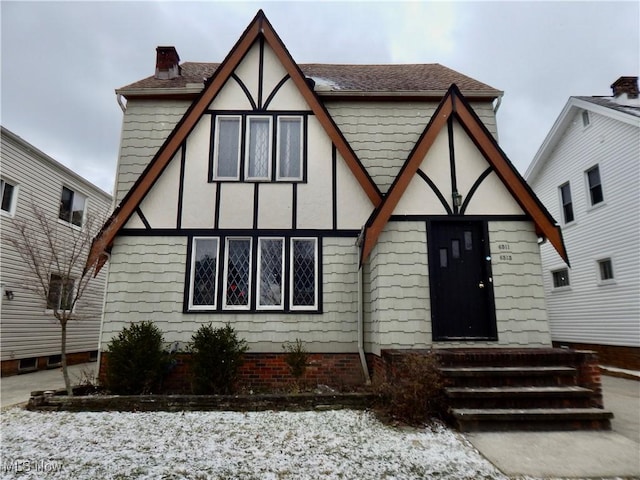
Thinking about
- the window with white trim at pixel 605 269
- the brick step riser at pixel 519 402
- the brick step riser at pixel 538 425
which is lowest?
the brick step riser at pixel 538 425

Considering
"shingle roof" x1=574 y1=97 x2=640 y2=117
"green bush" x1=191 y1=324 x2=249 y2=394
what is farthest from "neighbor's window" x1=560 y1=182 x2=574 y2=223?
"green bush" x1=191 y1=324 x2=249 y2=394

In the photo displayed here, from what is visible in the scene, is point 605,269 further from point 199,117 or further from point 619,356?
point 199,117

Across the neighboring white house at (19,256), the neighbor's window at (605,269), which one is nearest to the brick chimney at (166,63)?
the neighboring white house at (19,256)

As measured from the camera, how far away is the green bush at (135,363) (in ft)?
20.9

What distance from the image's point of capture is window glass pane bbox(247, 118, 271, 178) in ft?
27.7

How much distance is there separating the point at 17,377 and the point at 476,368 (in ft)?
40.4

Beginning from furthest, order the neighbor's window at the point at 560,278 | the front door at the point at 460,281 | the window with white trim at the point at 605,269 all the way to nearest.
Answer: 1. the neighbor's window at the point at 560,278
2. the window with white trim at the point at 605,269
3. the front door at the point at 460,281

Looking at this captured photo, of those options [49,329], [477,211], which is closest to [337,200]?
[477,211]

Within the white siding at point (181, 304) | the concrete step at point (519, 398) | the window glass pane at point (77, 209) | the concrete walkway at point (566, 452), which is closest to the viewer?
the concrete walkway at point (566, 452)

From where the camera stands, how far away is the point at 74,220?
14.3 metres

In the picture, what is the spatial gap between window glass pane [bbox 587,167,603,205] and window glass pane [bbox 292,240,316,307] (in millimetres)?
11043

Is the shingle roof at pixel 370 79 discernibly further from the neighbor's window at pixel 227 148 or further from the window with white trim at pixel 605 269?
the window with white trim at pixel 605 269

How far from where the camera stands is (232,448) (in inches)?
169

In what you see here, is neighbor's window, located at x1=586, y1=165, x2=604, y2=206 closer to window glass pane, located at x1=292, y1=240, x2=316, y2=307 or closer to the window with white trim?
the window with white trim
